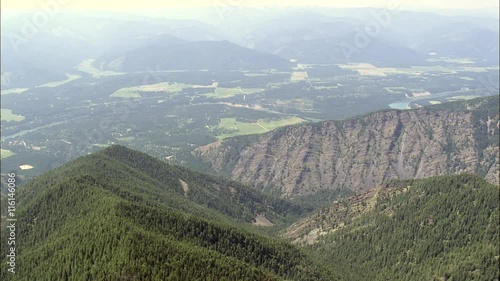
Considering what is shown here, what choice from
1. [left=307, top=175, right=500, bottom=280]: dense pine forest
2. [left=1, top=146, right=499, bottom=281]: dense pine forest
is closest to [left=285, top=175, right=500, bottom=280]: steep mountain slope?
[left=307, top=175, right=500, bottom=280]: dense pine forest

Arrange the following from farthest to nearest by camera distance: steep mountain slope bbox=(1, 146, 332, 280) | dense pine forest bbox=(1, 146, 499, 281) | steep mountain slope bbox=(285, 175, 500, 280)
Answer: steep mountain slope bbox=(285, 175, 500, 280)
dense pine forest bbox=(1, 146, 499, 281)
steep mountain slope bbox=(1, 146, 332, 280)

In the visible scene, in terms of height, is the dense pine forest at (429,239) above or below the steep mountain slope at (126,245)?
below

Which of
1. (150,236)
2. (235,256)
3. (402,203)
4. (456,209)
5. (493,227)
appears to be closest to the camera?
(150,236)

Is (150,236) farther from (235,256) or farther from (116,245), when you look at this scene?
(235,256)

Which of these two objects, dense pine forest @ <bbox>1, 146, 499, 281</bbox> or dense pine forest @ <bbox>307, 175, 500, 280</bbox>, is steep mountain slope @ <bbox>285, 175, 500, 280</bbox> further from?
dense pine forest @ <bbox>1, 146, 499, 281</bbox>

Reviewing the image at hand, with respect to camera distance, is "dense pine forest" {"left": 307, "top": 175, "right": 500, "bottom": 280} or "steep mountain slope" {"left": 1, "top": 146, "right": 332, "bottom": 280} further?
"dense pine forest" {"left": 307, "top": 175, "right": 500, "bottom": 280}

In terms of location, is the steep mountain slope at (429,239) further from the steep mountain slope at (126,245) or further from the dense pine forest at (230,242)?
the steep mountain slope at (126,245)

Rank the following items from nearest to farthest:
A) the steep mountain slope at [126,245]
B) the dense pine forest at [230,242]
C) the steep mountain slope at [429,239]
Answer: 1. the steep mountain slope at [126,245]
2. the dense pine forest at [230,242]
3. the steep mountain slope at [429,239]

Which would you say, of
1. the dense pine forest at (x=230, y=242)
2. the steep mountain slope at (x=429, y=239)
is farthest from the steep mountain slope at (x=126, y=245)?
the steep mountain slope at (x=429, y=239)

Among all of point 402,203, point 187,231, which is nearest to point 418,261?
point 402,203
